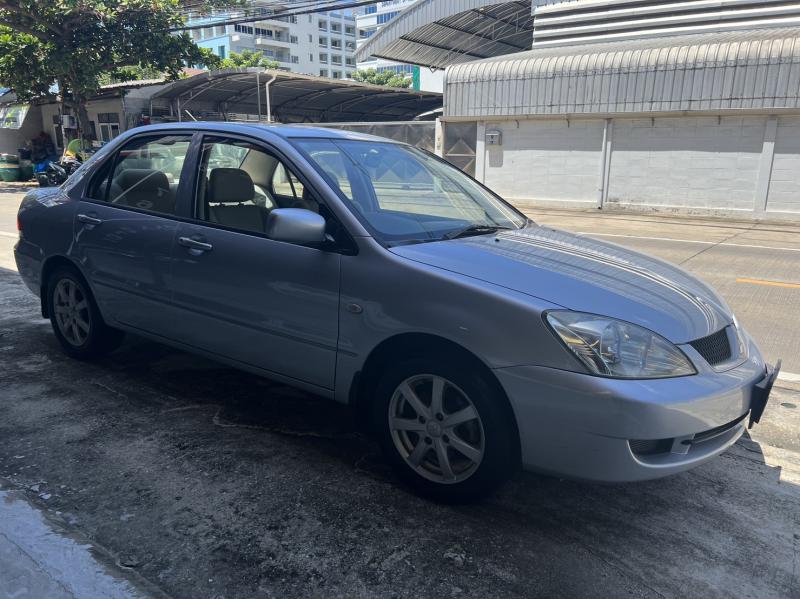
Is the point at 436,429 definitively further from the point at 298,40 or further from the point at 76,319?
the point at 298,40

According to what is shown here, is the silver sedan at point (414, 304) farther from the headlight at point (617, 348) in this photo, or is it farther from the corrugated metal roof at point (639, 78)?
the corrugated metal roof at point (639, 78)

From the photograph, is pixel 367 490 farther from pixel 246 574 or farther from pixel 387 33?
pixel 387 33

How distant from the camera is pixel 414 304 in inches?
107

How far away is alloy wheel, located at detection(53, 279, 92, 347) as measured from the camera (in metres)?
4.42

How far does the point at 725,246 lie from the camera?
11.2 metres

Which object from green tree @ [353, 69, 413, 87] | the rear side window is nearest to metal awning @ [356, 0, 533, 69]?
the rear side window

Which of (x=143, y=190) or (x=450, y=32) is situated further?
(x=450, y=32)

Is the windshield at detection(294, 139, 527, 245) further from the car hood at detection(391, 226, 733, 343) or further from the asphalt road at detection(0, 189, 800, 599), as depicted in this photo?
the asphalt road at detection(0, 189, 800, 599)

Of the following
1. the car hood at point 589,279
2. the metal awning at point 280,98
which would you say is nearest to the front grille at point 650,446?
the car hood at point 589,279

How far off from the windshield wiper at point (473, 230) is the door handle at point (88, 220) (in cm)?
237

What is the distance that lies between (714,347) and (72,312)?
4.06 metres

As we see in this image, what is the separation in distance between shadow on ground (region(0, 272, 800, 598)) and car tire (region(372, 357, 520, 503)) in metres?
0.14

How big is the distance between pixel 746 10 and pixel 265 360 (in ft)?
64.3

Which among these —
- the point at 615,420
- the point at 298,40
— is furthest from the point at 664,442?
the point at 298,40
